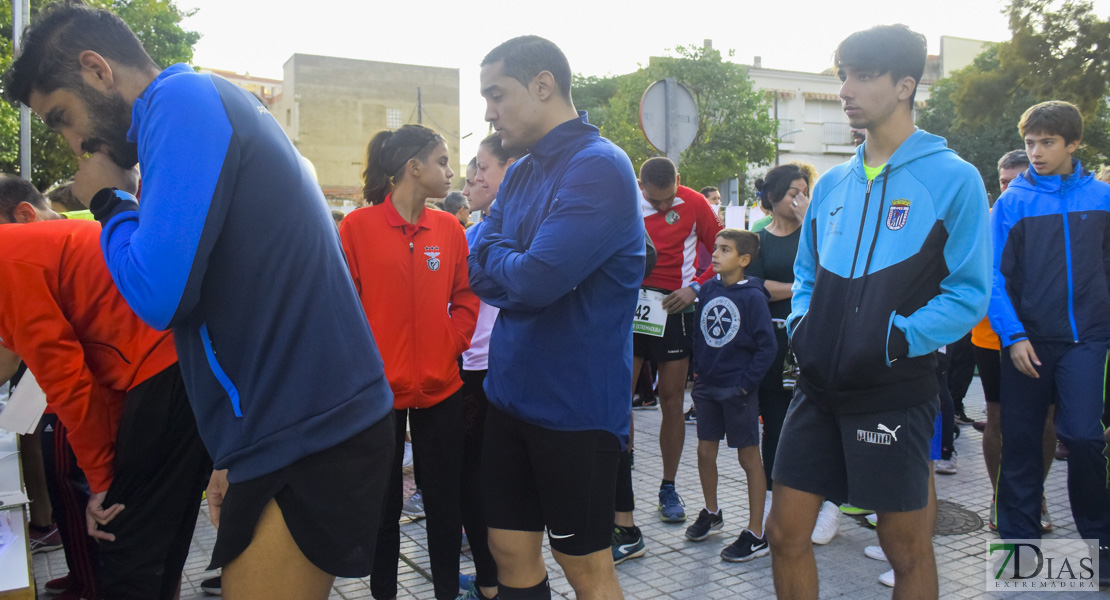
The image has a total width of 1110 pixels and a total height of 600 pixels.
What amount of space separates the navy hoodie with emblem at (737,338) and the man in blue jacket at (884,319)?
168 centimetres

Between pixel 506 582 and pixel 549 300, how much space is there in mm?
925

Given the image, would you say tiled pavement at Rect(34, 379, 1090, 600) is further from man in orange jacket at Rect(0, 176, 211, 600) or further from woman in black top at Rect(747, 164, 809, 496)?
man in orange jacket at Rect(0, 176, 211, 600)

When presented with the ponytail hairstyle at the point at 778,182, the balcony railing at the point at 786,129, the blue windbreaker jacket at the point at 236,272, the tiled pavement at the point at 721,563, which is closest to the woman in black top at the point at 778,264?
the ponytail hairstyle at the point at 778,182

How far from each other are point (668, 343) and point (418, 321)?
2.08m

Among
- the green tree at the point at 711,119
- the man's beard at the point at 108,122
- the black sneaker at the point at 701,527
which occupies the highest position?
the green tree at the point at 711,119

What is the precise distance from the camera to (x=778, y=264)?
5055mm

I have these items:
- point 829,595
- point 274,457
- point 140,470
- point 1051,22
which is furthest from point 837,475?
point 1051,22

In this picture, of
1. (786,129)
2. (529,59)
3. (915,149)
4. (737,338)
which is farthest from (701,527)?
(786,129)

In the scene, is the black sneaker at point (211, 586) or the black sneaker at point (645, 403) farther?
the black sneaker at point (645, 403)

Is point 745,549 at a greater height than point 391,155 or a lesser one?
lesser

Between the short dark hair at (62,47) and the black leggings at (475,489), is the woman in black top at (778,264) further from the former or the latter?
the short dark hair at (62,47)

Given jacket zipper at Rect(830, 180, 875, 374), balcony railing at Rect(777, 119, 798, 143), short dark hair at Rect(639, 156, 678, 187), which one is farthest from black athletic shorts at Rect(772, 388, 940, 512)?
balcony railing at Rect(777, 119, 798, 143)

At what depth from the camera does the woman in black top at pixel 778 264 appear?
4.87m

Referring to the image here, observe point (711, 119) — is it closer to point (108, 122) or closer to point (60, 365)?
point (60, 365)
